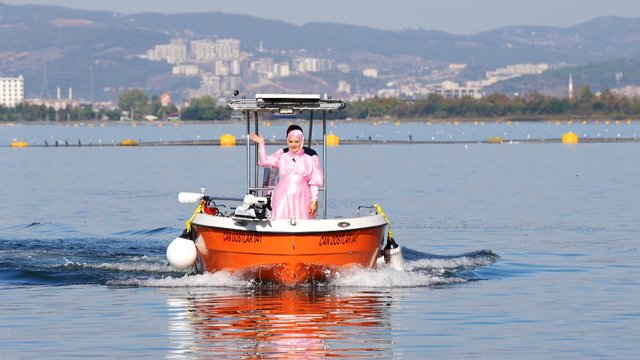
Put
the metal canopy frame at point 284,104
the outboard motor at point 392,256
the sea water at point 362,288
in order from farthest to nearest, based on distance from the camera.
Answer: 1. the outboard motor at point 392,256
2. the metal canopy frame at point 284,104
3. the sea water at point 362,288

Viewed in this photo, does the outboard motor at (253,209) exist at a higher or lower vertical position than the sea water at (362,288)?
higher

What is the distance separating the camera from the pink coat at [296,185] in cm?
2670

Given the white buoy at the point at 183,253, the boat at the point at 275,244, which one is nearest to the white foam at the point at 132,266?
the white buoy at the point at 183,253

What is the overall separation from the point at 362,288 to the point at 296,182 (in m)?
2.23

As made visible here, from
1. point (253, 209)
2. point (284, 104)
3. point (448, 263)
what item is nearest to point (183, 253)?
point (253, 209)

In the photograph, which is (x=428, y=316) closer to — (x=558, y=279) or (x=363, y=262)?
(x=363, y=262)

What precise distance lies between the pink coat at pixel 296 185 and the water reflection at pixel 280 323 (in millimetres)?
1304

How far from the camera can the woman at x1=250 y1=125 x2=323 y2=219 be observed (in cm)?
2672

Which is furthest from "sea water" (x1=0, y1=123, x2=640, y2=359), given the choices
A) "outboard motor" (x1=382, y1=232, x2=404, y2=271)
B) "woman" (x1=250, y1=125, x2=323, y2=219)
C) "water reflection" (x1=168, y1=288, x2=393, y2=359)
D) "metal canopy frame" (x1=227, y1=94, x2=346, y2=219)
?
"metal canopy frame" (x1=227, y1=94, x2=346, y2=219)

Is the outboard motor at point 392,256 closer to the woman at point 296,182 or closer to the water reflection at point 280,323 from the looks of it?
the water reflection at point 280,323

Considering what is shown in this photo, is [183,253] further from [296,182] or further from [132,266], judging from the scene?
[132,266]

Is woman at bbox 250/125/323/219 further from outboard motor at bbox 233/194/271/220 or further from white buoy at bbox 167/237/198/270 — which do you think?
white buoy at bbox 167/237/198/270

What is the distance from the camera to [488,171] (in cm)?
8362

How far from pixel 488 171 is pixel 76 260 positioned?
170 ft
